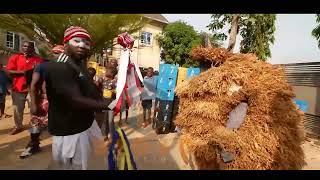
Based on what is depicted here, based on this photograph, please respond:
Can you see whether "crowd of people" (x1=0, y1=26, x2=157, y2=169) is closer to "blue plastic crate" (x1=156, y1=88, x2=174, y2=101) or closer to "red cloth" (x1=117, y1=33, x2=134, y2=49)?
"red cloth" (x1=117, y1=33, x2=134, y2=49)

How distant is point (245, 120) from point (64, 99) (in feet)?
7.64

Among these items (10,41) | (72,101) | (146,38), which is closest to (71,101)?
(72,101)

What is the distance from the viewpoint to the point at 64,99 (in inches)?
128

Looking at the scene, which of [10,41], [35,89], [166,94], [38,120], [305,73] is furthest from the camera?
[10,41]

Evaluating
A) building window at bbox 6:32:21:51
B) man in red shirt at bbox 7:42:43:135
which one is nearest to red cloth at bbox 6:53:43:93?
man in red shirt at bbox 7:42:43:135

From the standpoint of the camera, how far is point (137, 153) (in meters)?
6.59

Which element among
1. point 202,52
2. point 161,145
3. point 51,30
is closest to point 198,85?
point 202,52

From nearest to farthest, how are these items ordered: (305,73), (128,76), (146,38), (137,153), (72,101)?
(72,101) → (128,76) → (137,153) → (305,73) → (146,38)

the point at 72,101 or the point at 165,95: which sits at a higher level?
the point at 72,101

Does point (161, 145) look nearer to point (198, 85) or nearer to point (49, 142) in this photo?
point (49, 142)

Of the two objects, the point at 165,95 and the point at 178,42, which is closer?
the point at 165,95

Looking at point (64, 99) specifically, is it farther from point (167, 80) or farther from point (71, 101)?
point (167, 80)

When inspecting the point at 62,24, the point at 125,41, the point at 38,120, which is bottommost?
the point at 38,120

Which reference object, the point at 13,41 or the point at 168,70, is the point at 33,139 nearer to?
the point at 168,70
